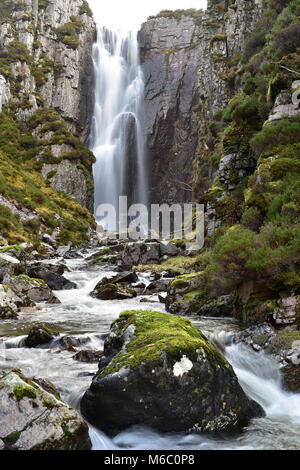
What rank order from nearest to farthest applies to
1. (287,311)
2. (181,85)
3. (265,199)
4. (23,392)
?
(23,392)
(287,311)
(265,199)
(181,85)

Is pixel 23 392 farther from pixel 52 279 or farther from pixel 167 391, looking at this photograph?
pixel 52 279

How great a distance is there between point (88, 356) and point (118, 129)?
59422 millimetres

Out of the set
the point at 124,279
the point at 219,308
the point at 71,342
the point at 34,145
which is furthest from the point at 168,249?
the point at 34,145

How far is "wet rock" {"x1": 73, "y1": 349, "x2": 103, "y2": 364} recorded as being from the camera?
7.23 m

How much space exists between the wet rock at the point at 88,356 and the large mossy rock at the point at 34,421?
3.01m

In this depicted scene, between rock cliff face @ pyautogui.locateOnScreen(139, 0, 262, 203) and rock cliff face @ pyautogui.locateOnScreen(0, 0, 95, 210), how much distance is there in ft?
40.9

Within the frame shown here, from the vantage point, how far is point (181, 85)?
65.2 metres

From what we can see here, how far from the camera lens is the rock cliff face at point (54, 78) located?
165 ft

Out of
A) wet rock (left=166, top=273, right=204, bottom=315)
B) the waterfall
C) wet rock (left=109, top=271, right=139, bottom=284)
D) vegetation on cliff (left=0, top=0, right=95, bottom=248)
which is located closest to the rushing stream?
wet rock (left=166, top=273, right=204, bottom=315)

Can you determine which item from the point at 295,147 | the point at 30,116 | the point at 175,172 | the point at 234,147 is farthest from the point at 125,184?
the point at 295,147

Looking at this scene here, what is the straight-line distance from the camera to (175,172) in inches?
2438
